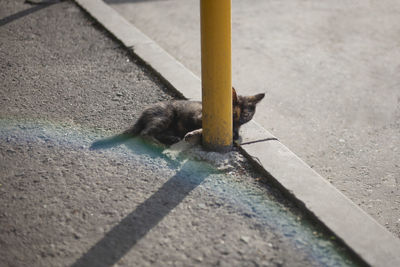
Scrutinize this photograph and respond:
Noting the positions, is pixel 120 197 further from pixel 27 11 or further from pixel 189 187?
pixel 27 11

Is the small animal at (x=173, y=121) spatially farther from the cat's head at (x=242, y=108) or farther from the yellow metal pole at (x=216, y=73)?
the yellow metal pole at (x=216, y=73)

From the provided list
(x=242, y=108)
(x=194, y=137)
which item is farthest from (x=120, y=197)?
(x=242, y=108)

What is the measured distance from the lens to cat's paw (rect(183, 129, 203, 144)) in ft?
13.5

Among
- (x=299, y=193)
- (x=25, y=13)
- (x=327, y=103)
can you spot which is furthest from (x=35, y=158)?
(x=25, y=13)

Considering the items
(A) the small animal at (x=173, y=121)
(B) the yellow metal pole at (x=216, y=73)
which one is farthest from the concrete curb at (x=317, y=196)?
(B) the yellow metal pole at (x=216, y=73)

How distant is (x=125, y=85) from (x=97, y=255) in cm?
284

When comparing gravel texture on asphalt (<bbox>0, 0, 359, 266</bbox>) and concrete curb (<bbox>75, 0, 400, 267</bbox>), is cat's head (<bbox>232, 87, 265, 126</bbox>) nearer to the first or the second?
concrete curb (<bbox>75, 0, 400, 267</bbox>)

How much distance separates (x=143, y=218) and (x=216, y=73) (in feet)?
4.26

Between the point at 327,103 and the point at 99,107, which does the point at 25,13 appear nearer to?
the point at 99,107

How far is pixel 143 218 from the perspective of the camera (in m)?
3.25

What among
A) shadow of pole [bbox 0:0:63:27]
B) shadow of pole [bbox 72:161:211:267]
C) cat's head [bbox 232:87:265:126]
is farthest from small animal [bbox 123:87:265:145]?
shadow of pole [bbox 0:0:63:27]

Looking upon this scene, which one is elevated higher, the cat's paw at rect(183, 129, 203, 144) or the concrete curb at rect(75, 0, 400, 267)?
the cat's paw at rect(183, 129, 203, 144)

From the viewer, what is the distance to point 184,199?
346 cm

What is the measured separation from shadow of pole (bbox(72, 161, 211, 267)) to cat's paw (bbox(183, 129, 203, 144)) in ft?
0.97
